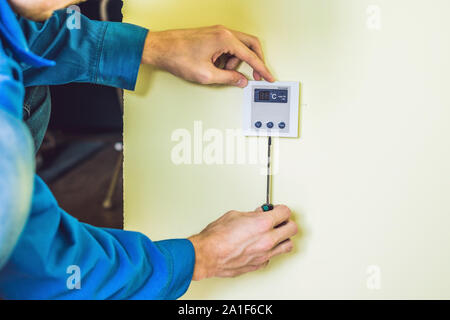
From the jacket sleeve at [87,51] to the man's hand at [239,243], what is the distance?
0.97ft

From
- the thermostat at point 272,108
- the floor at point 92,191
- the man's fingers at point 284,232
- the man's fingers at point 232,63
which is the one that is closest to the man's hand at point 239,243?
the man's fingers at point 284,232

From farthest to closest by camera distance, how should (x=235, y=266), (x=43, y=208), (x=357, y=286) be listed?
(x=357, y=286) → (x=235, y=266) → (x=43, y=208)

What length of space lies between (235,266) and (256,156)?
0.20 meters

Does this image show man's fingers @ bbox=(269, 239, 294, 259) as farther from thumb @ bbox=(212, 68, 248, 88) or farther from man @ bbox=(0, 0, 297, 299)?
thumb @ bbox=(212, 68, 248, 88)

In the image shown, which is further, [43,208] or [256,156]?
[256,156]

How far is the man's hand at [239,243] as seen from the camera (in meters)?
0.66

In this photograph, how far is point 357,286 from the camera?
785 mm

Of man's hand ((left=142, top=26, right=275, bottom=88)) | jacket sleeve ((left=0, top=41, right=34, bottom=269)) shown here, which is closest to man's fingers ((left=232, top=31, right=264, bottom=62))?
man's hand ((left=142, top=26, right=275, bottom=88))

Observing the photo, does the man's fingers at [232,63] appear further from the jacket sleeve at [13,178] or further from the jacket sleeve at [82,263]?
the jacket sleeve at [13,178]

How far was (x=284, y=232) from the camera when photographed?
709 millimetres

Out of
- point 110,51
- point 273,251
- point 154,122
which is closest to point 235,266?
point 273,251

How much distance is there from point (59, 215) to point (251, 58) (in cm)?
38

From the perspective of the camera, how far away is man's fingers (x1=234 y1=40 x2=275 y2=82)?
673 millimetres
